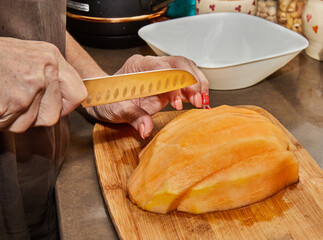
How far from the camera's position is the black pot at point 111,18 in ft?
5.38

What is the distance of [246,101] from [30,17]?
0.76 meters

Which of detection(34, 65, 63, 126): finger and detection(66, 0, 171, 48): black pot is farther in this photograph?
detection(66, 0, 171, 48): black pot

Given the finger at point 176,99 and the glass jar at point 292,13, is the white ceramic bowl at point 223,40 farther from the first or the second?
the finger at point 176,99

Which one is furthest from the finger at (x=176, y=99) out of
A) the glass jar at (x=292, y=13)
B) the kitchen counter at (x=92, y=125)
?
the glass jar at (x=292, y=13)

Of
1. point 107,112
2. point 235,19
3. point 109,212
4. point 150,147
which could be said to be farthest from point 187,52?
point 109,212

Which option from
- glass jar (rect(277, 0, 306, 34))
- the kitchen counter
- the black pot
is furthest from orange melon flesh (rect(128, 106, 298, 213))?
glass jar (rect(277, 0, 306, 34))

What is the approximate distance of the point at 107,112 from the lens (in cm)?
124

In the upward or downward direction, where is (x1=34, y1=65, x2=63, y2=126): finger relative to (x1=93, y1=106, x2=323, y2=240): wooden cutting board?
upward

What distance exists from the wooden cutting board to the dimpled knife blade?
20cm

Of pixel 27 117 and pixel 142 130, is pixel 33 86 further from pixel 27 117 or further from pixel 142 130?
pixel 142 130

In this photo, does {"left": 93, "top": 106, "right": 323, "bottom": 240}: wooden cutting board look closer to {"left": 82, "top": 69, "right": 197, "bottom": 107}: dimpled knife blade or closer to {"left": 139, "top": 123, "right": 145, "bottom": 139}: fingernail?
{"left": 139, "top": 123, "right": 145, "bottom": 139}: fingernail

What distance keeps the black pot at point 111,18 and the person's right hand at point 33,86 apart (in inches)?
31.4

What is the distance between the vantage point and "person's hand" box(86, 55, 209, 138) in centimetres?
119

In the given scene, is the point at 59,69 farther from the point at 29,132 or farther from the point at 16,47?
the point at 29,132
